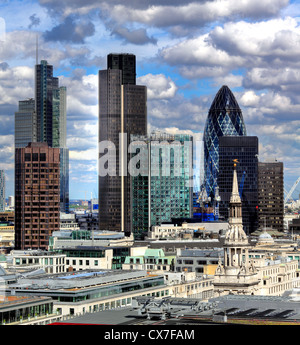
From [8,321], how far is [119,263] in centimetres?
6769

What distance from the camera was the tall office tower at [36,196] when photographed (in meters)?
171

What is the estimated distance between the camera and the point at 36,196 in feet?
566

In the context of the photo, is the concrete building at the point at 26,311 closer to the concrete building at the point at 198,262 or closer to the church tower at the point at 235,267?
the church tower at the point at 235,267

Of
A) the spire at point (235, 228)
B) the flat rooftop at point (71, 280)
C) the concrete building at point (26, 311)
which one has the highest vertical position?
the spire at point (235, 228)

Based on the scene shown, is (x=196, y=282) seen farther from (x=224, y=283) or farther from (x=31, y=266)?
(x=31, y=266)

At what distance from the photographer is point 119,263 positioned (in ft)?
417

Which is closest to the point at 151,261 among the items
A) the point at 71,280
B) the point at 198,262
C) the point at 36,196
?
the point at 198,262

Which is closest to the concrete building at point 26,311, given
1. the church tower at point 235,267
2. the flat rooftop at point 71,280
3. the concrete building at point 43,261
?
the flat rooftop at point 71,280

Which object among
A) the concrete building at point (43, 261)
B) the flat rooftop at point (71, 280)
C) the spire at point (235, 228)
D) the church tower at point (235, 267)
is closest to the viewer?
the flat rooftop at point (71, 280)

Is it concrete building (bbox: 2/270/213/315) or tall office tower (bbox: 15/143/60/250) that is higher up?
tall office tower (bbox: 15/143/60/250)

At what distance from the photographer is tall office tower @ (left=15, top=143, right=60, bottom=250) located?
171 meters

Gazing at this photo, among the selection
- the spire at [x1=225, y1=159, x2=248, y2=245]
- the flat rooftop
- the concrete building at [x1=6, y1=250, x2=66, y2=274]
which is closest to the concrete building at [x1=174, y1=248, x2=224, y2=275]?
the concrete building at [x1=6, y1=250, x2=66, y2=274]

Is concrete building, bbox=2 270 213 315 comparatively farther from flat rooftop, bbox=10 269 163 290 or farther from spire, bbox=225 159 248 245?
spire, bbox=225 159 248 245
